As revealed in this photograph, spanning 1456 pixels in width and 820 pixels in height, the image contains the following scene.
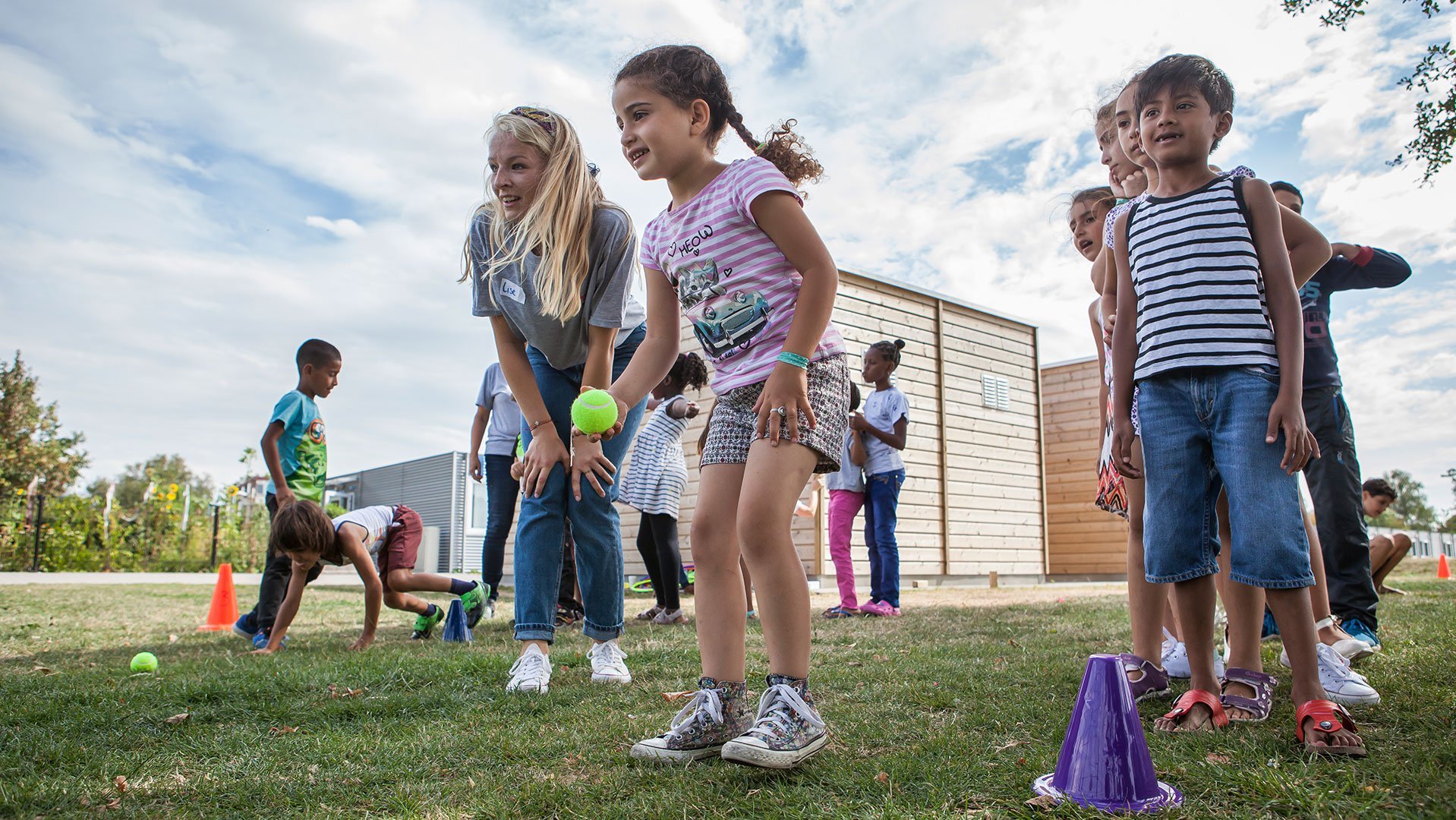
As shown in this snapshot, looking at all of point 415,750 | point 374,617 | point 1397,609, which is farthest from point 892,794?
point 1397,609

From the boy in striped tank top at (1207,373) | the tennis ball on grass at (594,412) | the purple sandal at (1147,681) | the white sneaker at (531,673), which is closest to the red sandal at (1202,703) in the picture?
the boy in striped tank top at (1207,373)

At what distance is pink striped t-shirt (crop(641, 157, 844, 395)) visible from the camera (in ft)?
7.82

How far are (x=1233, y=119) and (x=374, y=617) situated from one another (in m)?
4.88

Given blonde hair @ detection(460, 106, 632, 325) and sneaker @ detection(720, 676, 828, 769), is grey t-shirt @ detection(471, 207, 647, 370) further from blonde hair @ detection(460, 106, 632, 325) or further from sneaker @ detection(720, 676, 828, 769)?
sneaker @ detection(720, 676, 828, 769)

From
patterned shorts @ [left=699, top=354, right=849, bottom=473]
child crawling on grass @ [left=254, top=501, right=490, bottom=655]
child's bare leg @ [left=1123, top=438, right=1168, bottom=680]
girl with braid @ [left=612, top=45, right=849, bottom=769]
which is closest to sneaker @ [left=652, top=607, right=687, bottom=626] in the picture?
child crawling on grass @ [left=254, top=501, right=490, bottom=655]

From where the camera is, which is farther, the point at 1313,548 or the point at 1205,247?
the point at 1313,548

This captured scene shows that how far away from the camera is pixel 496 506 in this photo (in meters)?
6.48

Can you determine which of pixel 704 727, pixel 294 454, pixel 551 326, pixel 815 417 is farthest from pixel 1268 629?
pixel 294 454

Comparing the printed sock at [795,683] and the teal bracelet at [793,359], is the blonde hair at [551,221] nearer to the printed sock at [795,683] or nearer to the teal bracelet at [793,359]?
the teal bracelet at [793,359]

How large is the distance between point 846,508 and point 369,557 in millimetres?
4104

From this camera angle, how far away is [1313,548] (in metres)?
3.54

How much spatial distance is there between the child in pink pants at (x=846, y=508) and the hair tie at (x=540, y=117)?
4241 millimetres

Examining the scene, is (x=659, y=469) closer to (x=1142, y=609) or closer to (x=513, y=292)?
(x=513, y=292)

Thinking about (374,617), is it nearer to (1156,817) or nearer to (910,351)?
(1156,817)
